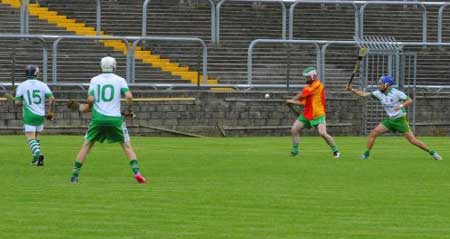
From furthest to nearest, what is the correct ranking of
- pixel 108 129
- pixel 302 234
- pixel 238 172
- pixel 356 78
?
pixel 356 78 → pixel 238 172 → pixel 108 129 → pixel 302 234

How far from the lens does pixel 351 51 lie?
140ft

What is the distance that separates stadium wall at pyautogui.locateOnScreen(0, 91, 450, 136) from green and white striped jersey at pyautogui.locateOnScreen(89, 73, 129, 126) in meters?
17.5

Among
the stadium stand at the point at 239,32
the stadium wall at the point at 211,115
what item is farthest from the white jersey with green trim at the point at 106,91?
the stadium stand at the point at 239,32

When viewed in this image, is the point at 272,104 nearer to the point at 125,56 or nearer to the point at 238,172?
the point at 125,56

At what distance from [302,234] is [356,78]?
2876 cm

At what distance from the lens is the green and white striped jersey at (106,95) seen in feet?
65.2

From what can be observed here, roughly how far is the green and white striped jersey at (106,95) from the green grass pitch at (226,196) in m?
0.95

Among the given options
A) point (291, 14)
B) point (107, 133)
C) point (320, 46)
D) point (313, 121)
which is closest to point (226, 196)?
point (107, 133)

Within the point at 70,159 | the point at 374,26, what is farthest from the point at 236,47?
the point at 70,159

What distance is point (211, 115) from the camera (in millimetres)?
39250

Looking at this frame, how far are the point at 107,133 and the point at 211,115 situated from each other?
1927 cm

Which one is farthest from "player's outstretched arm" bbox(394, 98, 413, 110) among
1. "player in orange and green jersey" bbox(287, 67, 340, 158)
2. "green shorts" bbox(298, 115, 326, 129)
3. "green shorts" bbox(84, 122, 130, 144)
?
"green shorts" bbox(84, 122, 130, 144)

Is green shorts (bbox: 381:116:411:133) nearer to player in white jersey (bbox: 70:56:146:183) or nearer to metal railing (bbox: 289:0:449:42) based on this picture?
player in white jersey (bbox: 70:56:146:183)

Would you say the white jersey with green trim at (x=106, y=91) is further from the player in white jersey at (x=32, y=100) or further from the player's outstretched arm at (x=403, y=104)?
the player's outstretched arm at (x=403, y=104)
